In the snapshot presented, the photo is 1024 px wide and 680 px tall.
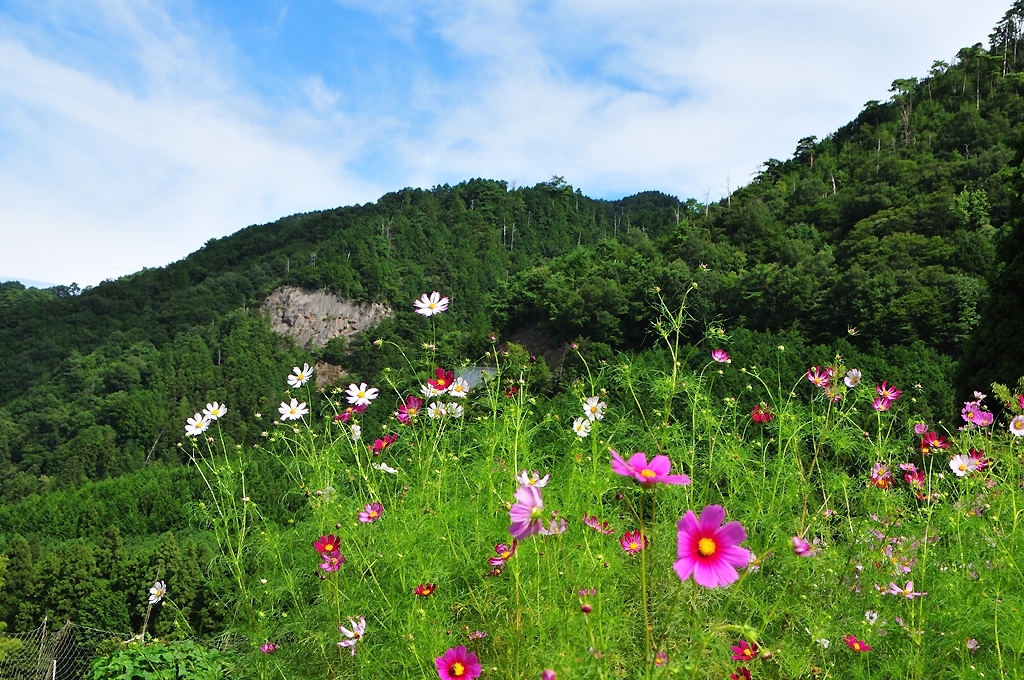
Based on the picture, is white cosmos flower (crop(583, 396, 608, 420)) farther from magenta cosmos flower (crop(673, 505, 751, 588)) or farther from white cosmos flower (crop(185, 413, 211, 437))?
white cosmos flower (crop(185, 413, 211, 437))

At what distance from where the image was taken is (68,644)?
12797mm

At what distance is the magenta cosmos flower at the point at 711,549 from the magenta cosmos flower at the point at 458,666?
49 cm

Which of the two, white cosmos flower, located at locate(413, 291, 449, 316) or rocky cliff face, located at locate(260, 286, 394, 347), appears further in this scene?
rocky cliff face, located at locate(260, 286, 394, 347)

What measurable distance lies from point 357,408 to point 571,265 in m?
39.5

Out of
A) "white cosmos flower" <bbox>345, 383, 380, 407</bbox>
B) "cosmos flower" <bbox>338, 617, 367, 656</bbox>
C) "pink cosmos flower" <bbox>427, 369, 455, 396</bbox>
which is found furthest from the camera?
"white cosmos flower" <bbox>345, 383, 380, 407</bbox>

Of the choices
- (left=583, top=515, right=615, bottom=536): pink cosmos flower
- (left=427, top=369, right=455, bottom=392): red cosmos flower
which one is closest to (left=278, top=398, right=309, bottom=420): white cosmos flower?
(left=427, top=369, right=455, bottom=392): red cosmos flower

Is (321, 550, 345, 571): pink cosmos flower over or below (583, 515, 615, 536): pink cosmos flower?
below

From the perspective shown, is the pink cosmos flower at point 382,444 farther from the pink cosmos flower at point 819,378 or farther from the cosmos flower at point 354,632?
the pink cosmos flower at point 819,378

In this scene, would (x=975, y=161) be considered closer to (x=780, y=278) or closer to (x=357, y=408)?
(x=780, y=278)

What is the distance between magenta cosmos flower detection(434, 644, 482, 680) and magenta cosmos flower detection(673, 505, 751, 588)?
1.60 feet

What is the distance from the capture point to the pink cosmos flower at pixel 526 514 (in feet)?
2.59

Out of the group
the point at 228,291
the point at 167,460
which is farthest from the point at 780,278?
the point at 228,291

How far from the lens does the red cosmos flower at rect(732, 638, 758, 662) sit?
1.08m

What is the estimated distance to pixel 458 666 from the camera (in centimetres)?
106
